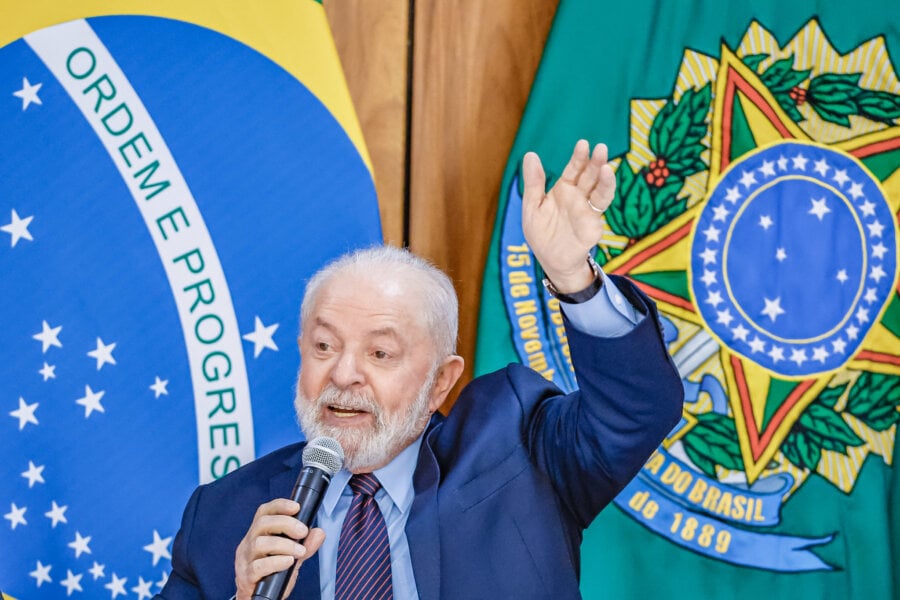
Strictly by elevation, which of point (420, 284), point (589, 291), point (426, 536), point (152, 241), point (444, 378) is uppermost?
point (152, 241)

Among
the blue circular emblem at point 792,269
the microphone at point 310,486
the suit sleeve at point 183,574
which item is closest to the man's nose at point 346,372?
the microphone at point 310,486

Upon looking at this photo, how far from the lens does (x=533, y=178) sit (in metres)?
1.69

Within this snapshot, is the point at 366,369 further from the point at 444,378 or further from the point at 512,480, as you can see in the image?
the point at 512,480

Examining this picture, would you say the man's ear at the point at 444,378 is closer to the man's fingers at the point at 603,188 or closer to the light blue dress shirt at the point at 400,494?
the light blue dress shirt at the point at 400,494

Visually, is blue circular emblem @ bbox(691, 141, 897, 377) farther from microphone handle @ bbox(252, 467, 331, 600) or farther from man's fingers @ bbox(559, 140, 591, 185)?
microphone handle @ bbox(252, 467, 331, 600)

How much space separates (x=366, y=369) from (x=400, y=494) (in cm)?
27

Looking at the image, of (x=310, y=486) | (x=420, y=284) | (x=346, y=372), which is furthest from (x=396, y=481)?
(x=310, y=486)

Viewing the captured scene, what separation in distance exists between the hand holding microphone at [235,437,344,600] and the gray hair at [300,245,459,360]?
65 centimetres

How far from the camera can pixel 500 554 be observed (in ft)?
6.34

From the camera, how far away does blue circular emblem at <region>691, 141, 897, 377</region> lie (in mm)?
2611

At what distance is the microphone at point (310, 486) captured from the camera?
4.51 ft

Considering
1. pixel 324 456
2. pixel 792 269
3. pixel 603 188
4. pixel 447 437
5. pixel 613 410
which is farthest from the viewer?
pixel 792 269

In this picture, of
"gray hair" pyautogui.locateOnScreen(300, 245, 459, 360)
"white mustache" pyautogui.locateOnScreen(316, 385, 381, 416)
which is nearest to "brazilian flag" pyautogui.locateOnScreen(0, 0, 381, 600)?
"gray hair" pyautogui.locateOnScreen(300, 245, 459, 360)

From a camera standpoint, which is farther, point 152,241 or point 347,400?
point 152,241
